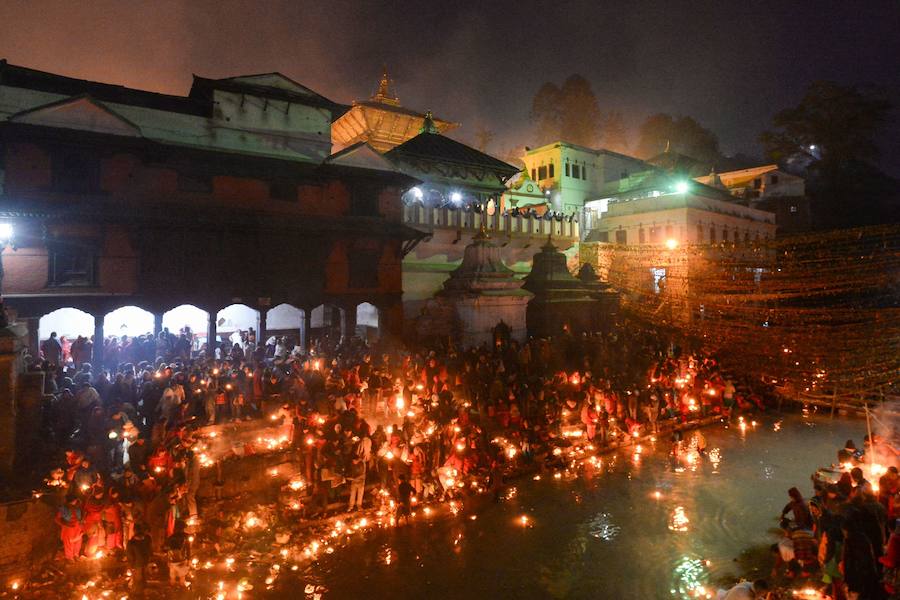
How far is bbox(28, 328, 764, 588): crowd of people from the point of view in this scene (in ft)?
31.6

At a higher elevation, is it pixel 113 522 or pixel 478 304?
pixel 478 304

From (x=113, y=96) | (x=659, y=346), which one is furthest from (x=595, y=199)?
(x=113, y=96)

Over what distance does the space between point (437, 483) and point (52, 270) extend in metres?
15.9

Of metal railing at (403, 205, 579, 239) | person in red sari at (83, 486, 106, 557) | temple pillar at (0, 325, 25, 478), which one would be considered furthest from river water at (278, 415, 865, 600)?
metal railing at (403, 205, 579, 239)

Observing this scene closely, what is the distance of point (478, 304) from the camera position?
21750 millimetres

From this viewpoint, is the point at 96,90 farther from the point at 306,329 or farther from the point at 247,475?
the point at 247,475

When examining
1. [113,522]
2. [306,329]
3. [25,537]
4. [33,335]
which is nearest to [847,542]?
[113,522]

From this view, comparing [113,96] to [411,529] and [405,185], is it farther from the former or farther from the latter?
[411,529]

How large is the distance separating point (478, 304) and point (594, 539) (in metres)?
12.4

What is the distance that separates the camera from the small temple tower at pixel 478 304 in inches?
858

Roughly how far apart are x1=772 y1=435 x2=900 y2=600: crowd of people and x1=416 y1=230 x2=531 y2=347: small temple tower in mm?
13485

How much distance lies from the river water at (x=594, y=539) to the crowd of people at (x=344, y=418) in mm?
1110

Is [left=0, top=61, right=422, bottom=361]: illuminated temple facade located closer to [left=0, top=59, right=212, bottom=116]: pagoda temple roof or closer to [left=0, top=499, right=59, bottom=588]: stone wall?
[left=0, top=59, right=212, bottom=116]: pagoda temple roof

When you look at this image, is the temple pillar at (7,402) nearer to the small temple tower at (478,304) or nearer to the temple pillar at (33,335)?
the temple pillar at (33,335)
